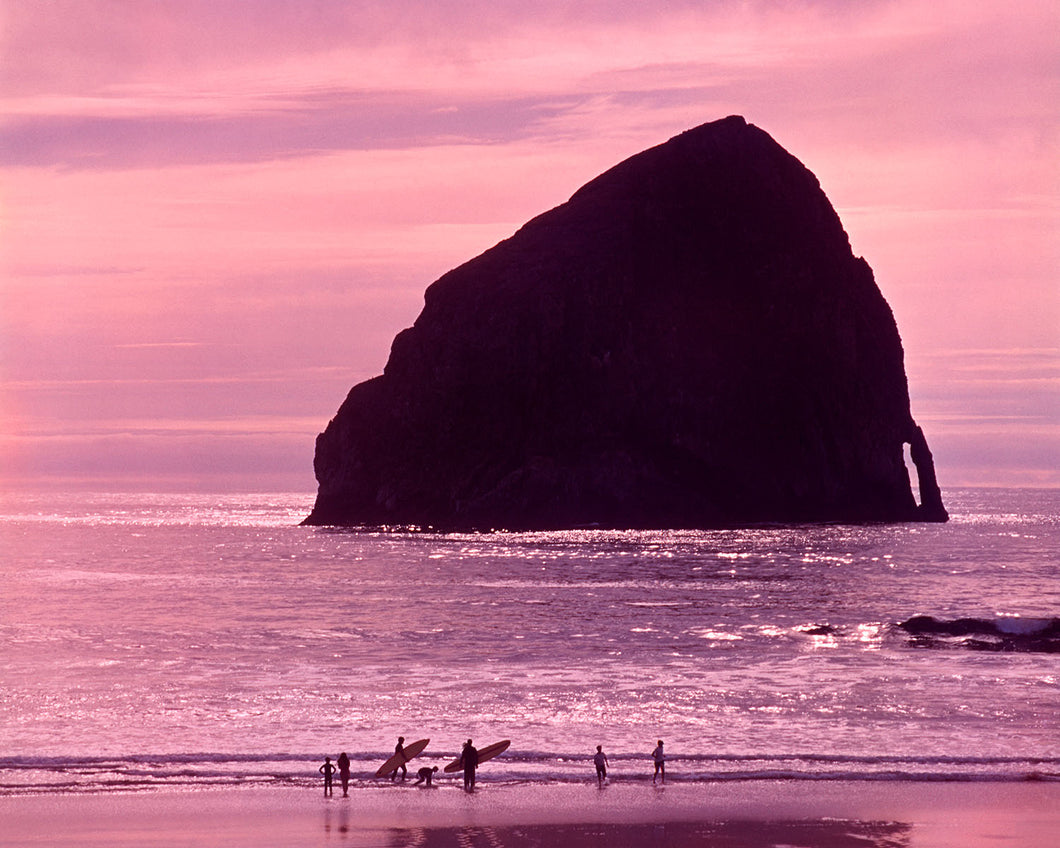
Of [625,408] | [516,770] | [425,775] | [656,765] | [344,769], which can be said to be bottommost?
[516,770]

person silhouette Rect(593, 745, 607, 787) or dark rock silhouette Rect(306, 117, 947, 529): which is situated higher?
dark rock silhouette Rect(306, 117, 947, 529)

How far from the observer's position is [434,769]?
34.4 meters

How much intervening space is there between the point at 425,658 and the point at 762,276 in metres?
149

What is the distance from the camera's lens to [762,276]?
7849 inches

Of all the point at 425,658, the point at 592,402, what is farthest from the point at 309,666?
the point at 592,402

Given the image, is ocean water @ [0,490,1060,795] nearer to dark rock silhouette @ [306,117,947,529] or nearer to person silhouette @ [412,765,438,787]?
person silhouette @ [412,765,438,787]

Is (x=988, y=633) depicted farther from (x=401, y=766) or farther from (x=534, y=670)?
(x=401, y=766)

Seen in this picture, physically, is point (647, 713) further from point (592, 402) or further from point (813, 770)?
point (592, 402)

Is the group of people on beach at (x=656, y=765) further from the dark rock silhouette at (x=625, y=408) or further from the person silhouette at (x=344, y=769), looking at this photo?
the dark rock silhouette at (x=625, y=408)

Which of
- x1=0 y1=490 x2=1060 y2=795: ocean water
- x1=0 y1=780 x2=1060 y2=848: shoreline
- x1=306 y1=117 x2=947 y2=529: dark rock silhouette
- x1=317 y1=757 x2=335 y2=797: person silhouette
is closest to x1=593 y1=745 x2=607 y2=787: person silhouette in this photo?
x1=0 y1=780 x2=1060 y2=848: shoreline

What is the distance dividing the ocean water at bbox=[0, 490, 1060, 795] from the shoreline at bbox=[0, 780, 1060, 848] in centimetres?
148

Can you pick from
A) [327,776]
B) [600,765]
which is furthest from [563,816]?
[327,776]

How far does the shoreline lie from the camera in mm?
28000

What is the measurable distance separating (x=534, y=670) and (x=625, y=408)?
422 feet
